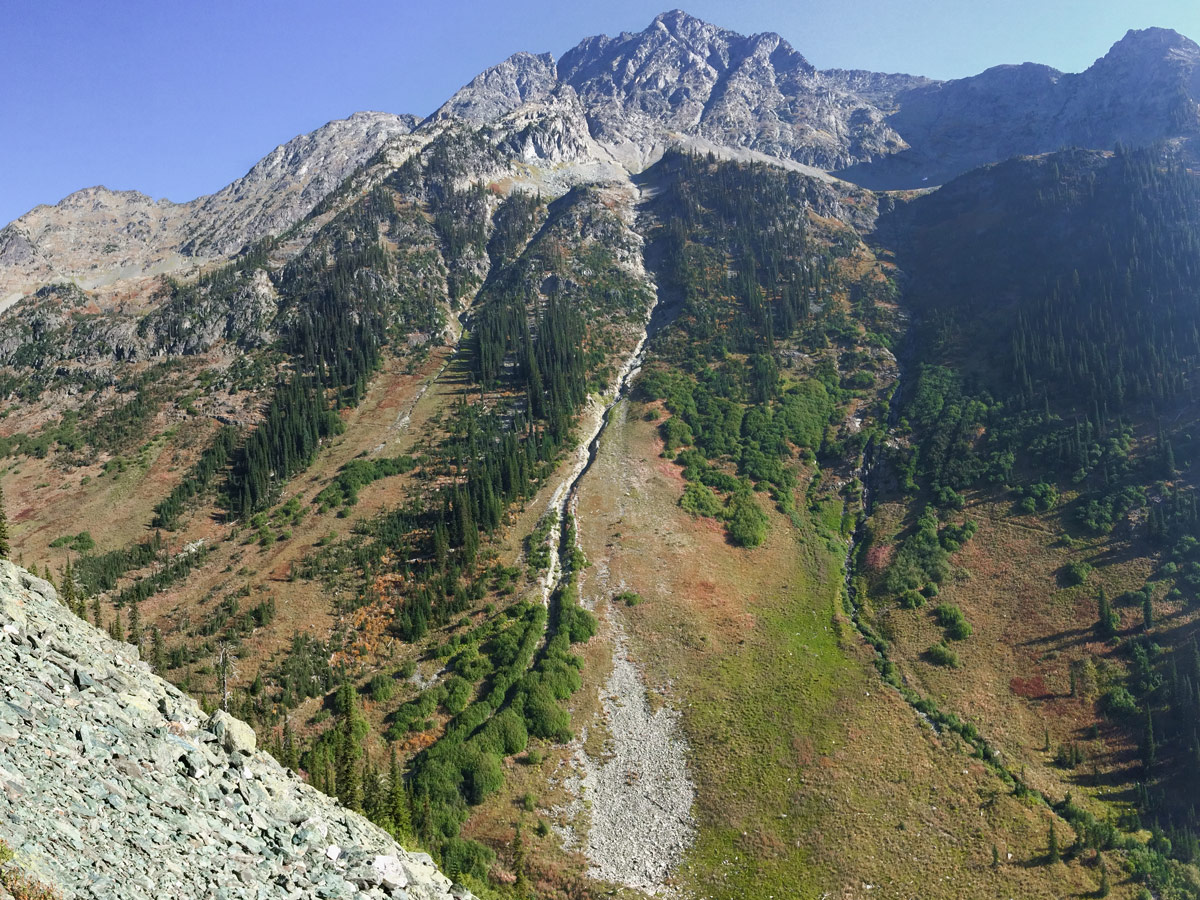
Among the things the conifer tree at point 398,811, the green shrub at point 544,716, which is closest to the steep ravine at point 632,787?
the green shrub at point 544,716

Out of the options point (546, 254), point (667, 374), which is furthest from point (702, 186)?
point (667, 374)

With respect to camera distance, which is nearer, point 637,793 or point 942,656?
point 637,793

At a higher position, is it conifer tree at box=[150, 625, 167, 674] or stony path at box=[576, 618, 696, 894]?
conifer tree at box=[150, 625, 167, 674]

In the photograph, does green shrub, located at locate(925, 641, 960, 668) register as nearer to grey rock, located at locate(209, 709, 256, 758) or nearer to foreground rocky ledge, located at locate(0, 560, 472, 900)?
foreground rocky ledge, located at locate(0, 560, 472, 900)

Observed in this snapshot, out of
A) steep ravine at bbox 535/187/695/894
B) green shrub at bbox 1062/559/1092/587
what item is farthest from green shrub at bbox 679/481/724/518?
green shrub at bbox 1062/559/1092/587

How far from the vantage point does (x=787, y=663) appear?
6288 cm

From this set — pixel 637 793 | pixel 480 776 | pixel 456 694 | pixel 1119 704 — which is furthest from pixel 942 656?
pixel 456 694

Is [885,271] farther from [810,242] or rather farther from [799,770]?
[799,770]

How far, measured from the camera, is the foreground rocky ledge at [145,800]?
658 inches

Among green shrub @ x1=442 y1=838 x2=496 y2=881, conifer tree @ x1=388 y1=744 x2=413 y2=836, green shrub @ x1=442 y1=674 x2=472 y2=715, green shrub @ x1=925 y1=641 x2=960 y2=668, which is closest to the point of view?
conifer tree @ x1=388 y1=744 x2=413 y2=836

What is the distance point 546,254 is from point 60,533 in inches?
4684

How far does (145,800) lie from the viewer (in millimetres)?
19922

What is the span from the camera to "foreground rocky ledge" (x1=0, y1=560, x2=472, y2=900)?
1670 cm

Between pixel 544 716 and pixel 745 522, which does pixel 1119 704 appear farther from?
pixel 544 716
